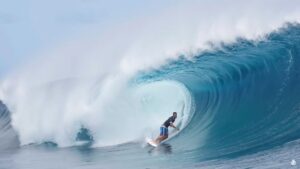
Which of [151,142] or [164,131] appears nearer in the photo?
[151,142]

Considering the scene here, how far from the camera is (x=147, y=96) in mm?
16328

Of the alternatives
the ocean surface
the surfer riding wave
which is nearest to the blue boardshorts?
the surfer riding wave

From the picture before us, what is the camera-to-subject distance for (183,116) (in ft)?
49.5

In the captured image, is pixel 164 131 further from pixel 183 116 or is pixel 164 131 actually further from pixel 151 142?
pixel 183 116

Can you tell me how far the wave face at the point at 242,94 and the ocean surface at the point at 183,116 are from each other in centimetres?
3

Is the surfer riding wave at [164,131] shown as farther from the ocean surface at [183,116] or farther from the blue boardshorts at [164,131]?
the ocean surface at [183,116]

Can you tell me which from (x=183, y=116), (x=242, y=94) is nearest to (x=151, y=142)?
(x=183, y=116)

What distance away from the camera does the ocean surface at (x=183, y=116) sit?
11.5 metres

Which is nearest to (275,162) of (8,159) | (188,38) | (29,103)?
(8,159)

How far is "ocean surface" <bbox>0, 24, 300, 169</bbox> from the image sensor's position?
→ 1151 centimetres

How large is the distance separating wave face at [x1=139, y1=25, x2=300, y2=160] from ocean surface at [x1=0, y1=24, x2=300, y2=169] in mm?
28

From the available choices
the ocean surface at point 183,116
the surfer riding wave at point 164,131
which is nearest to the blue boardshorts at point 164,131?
the surfer riding wave at point 164,131

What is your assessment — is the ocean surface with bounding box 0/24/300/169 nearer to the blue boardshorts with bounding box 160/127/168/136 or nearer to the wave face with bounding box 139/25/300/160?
the wave face with bounding box 139/25/300/160

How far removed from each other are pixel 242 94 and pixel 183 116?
1598 millimetres
